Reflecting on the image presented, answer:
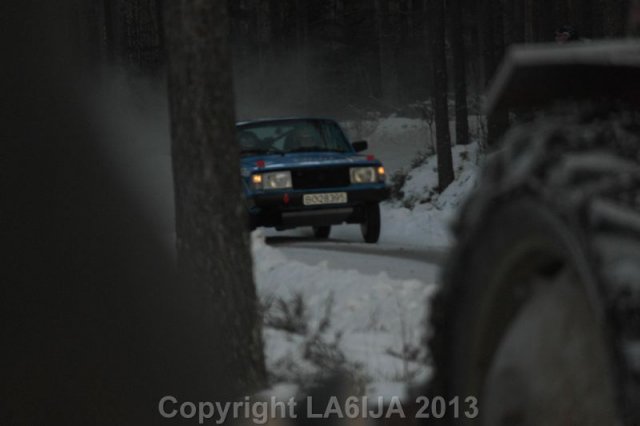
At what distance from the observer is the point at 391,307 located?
7.40m

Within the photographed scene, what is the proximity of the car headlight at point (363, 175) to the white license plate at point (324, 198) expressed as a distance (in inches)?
9.8

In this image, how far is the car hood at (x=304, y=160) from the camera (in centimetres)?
1423

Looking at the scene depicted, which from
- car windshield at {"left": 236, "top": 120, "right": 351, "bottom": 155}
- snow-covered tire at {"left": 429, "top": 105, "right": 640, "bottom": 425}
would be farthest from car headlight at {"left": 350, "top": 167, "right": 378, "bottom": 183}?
snow-covered tire at {"left": 429, "top": 105, "right": 640, "bottom": 425}

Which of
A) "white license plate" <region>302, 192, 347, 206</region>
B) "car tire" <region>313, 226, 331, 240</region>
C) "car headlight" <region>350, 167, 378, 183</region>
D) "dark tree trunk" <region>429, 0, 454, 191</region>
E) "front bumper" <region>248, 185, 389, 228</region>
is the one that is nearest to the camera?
"front bumper" <region>248, 185, 389, 228</region>

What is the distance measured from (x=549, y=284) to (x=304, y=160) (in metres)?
12.1

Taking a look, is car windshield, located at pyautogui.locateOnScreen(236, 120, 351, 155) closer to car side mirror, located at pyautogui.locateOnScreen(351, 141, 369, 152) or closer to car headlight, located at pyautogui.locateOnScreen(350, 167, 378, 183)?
car side mirror, located at pyautogui.locateOnScreen(351, 141, 369, 152)

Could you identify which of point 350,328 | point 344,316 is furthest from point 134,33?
point 350,328

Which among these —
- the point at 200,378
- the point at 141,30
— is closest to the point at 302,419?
the point at 200,378

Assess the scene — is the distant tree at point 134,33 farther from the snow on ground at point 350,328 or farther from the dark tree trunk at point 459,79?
the snow on ground at point 350,328

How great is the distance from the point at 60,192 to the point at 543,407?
6.81 metres

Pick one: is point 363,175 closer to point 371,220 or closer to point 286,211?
point 371,220

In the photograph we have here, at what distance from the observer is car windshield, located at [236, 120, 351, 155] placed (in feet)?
48.7

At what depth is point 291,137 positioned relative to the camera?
49.2 feet

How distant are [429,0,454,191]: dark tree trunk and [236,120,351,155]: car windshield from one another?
6.84 m
